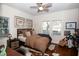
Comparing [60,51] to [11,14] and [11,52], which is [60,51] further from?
[11,14]

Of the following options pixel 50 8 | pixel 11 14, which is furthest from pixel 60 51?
pixel 11 14

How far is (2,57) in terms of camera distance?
5.45 ft

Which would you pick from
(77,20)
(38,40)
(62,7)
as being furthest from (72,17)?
(38,40)

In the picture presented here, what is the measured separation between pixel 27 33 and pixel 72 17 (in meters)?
0.62

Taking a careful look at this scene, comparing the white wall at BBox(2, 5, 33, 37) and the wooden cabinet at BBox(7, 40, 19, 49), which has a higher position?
the white wall at BBox(2, 5, 33, 37)

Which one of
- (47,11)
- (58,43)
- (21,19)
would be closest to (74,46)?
(58,43)

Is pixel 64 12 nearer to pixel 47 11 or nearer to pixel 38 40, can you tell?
pixel 47 11

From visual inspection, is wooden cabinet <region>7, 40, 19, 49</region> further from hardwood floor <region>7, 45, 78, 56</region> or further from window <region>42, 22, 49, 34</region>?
window <region>42, 22, 49, 34</region>

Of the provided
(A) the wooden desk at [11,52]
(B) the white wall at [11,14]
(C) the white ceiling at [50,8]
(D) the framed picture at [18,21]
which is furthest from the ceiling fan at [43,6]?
(A) the wooden desk at [11,52]

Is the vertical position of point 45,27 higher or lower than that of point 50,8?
lower

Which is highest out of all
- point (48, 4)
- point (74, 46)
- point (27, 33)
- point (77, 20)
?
point (48, 4)

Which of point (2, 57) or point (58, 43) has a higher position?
point (58, 43)

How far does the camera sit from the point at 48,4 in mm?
1604

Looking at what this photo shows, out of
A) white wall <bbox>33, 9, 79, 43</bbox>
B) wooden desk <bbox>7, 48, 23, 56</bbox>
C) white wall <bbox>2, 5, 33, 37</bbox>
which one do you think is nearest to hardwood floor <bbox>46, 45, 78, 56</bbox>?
white wall <bbox>33, 9, 79, 43</bbox>
